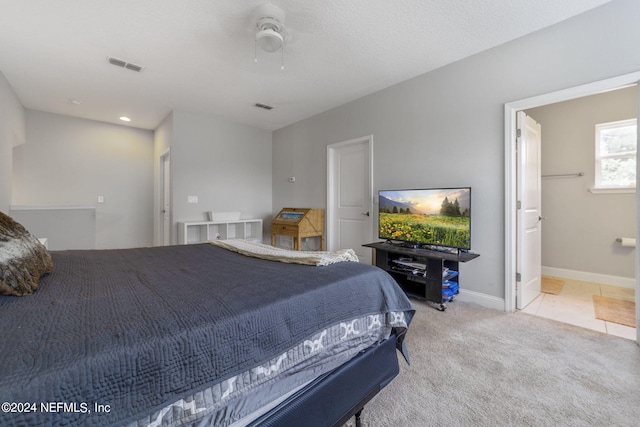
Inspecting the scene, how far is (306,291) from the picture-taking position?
1.11 m

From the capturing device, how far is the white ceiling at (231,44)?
6.95 feet

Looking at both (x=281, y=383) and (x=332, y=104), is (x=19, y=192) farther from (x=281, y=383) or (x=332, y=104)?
(x=281, y=383)

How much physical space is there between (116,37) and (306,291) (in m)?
3.01

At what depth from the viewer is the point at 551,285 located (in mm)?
3447

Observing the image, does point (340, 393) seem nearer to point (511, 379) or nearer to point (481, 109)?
point (511, 379)

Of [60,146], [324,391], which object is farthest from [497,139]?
[60,146]

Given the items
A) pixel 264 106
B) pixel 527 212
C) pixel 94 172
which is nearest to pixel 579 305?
pixel 527 212

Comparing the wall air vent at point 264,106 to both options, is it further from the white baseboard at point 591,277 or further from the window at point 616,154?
the white baseboard at point 591,277

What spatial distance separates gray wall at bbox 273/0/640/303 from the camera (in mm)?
2127

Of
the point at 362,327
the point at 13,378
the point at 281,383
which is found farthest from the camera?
the point at 362,327

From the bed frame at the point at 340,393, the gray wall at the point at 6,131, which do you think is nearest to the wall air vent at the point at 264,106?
the gray wall at the point at 6,131

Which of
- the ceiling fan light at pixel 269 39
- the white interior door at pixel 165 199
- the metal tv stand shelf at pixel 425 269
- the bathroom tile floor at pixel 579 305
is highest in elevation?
the ceiling fan light at pixel 269 39

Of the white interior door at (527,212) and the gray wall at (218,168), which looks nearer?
the white interior door at (527,212)

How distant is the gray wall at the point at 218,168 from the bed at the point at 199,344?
9.92 ft
